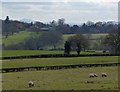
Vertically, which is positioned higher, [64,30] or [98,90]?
[64,30]

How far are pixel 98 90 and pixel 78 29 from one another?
544 feet

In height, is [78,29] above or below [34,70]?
above

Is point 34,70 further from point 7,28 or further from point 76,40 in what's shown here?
point 7,28

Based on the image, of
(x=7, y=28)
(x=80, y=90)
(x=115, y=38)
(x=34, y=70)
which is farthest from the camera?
(x=7, y=28)

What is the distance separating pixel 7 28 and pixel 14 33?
4843 mm

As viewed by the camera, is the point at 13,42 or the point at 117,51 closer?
the point at 117,51

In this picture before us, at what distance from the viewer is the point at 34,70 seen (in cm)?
4609

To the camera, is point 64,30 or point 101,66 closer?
point 101,66

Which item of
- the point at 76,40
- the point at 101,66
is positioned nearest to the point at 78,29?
the point at 76,40

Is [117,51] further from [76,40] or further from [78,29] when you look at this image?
[78,29]

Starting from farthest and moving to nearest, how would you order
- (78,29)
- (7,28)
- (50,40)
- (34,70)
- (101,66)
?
(78,29) < (7,28) < (50,40) < (101,66) < (34,70)

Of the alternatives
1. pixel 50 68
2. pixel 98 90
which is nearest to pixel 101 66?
pixel 50 68

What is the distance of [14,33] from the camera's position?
171000 millimetres

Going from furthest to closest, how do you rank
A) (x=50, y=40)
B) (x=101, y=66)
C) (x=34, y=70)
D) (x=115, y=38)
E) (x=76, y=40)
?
(x=50, y=40) < (x=76, y=40) < (x=115, y=38) < (x=101, y=66) < (x=34, y=70)
